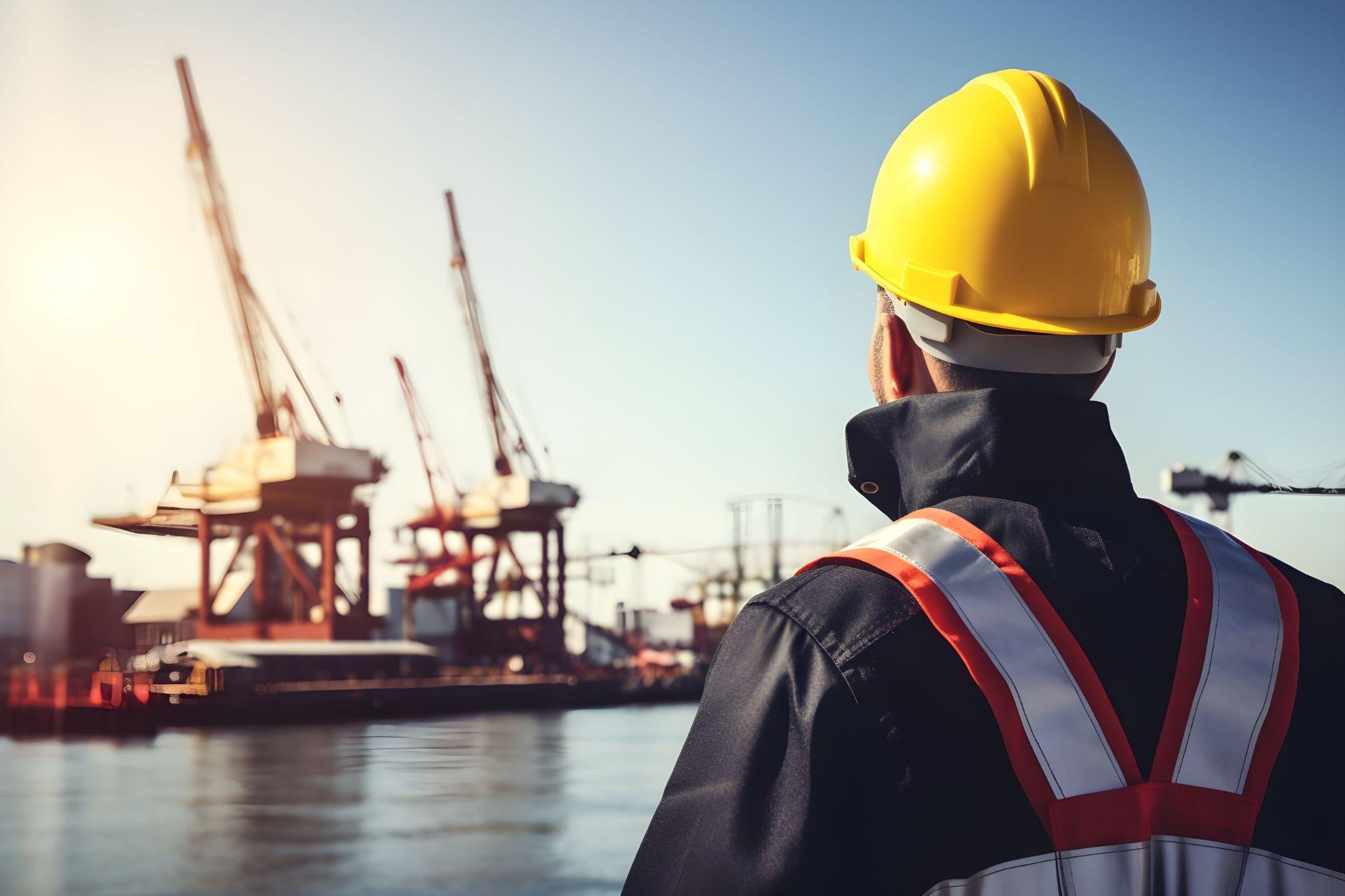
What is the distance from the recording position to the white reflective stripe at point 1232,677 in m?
1.10

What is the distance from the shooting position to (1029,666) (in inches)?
41.1

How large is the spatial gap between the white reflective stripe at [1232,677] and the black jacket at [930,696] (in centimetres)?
3

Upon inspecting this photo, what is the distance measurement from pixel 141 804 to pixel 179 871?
7.88 metres

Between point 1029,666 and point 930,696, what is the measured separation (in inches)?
4.1

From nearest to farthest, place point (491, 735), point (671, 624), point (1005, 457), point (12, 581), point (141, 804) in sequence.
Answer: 1. point (1005, 457)
2. point (141, 804)
3. point (12, 581)
4. point (491, 735)
5. point (671, 624)

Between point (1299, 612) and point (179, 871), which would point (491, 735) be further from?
point (1299, 612)

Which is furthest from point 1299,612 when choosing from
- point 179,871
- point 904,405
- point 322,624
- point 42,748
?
point 322,624

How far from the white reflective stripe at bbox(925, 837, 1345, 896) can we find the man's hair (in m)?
0.46

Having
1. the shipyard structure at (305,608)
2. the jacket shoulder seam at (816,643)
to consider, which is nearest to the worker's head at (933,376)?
the jacket shoulder seam at (816,643)

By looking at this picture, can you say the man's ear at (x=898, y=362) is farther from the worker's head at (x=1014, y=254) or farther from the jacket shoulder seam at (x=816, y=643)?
the jacket shoulder seam at (x=816, y=643)

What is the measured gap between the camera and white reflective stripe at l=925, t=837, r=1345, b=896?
1.02 metres

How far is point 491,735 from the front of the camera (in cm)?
3822

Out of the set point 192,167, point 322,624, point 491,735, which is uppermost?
point 192,167

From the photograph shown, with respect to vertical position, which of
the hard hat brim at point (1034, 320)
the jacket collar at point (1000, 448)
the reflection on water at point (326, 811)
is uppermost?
the hard hat brim at point (1034, 320)
